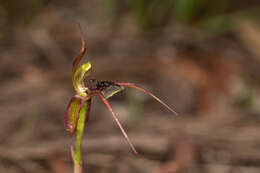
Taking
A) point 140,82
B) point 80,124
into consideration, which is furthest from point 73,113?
point 140,82

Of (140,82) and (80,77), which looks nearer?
(80,77)

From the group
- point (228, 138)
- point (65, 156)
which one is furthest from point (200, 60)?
point (65, 156)

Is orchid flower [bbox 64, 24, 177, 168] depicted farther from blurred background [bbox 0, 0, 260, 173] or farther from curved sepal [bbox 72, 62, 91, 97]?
blurred background [bbox 0, 0, 260, 173]

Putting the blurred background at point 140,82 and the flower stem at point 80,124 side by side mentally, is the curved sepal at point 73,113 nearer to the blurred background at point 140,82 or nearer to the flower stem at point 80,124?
the flower stem at point 80,124

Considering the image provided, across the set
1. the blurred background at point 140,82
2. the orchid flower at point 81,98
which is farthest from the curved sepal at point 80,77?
the blurred background at point 140,82

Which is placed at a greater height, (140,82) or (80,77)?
(140,82)

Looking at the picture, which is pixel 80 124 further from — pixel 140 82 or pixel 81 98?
pixel 140 82
